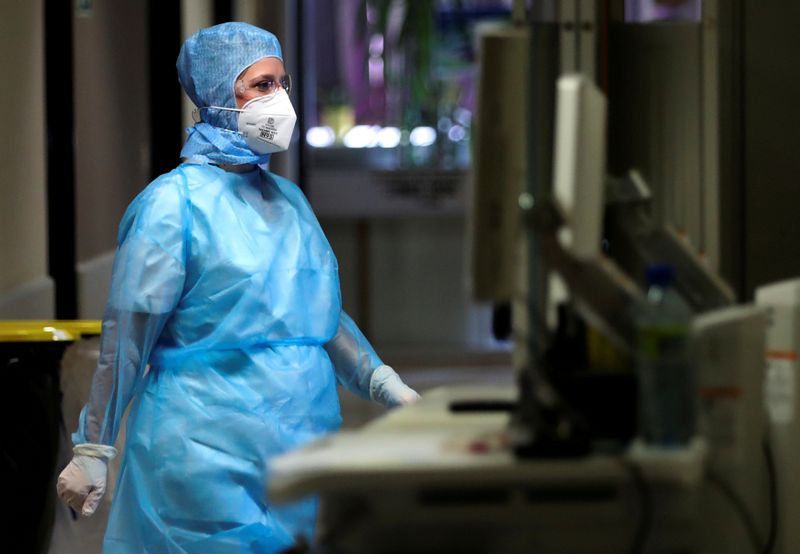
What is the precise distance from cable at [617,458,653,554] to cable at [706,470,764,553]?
202 millimetres

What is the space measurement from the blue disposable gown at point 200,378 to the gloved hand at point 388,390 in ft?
0.49

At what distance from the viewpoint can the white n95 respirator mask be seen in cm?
254

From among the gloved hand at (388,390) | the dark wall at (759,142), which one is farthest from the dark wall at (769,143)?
the gloved hand at (388,390)

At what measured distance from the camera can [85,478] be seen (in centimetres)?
229

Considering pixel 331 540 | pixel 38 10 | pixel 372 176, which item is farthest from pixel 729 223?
pixel 372 176

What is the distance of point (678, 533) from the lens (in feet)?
5.17

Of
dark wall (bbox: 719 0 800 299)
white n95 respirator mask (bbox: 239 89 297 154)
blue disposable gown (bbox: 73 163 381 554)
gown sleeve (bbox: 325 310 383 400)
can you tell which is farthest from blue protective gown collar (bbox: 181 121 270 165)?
dark wall (bbox: 719 0 800 299)

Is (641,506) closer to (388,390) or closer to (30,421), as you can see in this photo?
(388,390)

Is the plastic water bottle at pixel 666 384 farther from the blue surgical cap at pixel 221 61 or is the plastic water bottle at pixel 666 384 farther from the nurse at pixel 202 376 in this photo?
the blue surgical cap at pixel 221 61

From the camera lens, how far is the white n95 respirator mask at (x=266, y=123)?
8.32 ft

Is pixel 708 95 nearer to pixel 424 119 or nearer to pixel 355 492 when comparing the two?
pixel 355 492

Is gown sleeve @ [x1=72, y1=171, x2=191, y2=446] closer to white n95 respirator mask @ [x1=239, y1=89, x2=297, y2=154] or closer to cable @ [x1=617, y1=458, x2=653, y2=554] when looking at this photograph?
white n95 respirator mask @ [x1=239, y1=89, x2=297, y2=154]

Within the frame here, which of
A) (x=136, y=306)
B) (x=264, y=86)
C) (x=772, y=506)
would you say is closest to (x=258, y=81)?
(x=264, y=86)

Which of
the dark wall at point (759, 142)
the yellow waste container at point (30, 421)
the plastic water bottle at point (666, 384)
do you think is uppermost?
the dark wall at point (759, 142)
